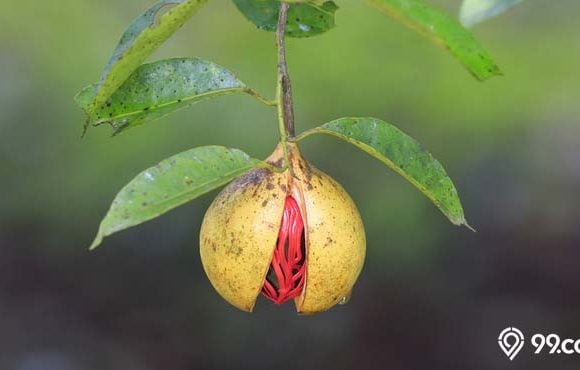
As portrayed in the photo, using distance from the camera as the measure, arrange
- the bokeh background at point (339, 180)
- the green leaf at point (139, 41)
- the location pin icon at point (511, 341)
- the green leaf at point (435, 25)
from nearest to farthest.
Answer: the green leaf at point (435, 25) < the green leaf at point (139, 41) < the bokeh background at point (339, 180) < the location pin icon at point (511, 341)

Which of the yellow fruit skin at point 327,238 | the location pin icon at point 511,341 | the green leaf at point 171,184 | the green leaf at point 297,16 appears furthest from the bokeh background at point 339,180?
the green leaf at point 171,184

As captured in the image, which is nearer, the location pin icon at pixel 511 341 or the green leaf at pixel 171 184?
the green leaf at pixel 171 184

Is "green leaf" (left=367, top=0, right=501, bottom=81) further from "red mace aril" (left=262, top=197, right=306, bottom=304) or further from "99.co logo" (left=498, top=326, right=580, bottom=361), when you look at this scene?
"99.co logo" (left=498, top=326, right=580, bottom=361)

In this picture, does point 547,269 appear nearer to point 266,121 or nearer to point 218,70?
point 266,121

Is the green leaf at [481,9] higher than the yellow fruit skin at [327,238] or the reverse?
higher

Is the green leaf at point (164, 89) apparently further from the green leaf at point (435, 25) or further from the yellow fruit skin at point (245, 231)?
the green leaf at point (435, 25)

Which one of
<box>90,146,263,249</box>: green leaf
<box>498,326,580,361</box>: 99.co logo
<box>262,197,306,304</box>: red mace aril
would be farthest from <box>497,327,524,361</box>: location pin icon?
<box>90,146,263,249</box>: green leaf

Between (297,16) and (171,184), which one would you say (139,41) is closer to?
(171,184)

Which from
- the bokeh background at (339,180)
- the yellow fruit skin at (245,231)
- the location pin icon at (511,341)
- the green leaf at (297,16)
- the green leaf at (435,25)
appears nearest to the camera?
the green leaf at (435,25)
